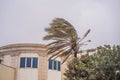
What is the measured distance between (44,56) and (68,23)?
421 inches

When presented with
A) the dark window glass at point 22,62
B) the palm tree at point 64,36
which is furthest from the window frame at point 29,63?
the palm tree at point 64,36

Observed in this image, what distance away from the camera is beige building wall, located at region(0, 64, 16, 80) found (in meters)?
34.9

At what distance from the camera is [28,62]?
3831cm

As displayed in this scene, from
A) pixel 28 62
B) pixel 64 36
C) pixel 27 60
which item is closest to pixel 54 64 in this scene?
pixel 28 62

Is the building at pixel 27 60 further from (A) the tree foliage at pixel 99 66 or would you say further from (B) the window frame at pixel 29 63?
(A) the tree foliage at pixel 99 66

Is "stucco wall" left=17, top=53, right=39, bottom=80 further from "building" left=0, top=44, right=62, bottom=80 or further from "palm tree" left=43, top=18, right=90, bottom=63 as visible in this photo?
"palm tree" left=43, top=18, right=90, bottom=63

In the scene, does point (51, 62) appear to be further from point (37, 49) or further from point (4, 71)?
point (4, 71)

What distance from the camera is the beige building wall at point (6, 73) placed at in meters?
34.9

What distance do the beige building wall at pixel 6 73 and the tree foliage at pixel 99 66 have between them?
11.1 metres

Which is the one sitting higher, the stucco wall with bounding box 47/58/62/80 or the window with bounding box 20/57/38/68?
the window with bounding box 20/57/38/68

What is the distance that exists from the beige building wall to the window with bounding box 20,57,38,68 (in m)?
1.50

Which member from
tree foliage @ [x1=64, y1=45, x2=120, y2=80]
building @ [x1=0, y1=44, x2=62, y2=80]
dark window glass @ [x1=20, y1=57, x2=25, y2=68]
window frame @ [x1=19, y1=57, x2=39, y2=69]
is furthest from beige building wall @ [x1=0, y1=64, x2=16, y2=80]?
tree foliage @ [x1=64, y1=45, x2=120, y2=80]

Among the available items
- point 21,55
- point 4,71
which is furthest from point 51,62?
point 4,71

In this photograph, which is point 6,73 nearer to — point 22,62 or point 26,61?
point 22,62
